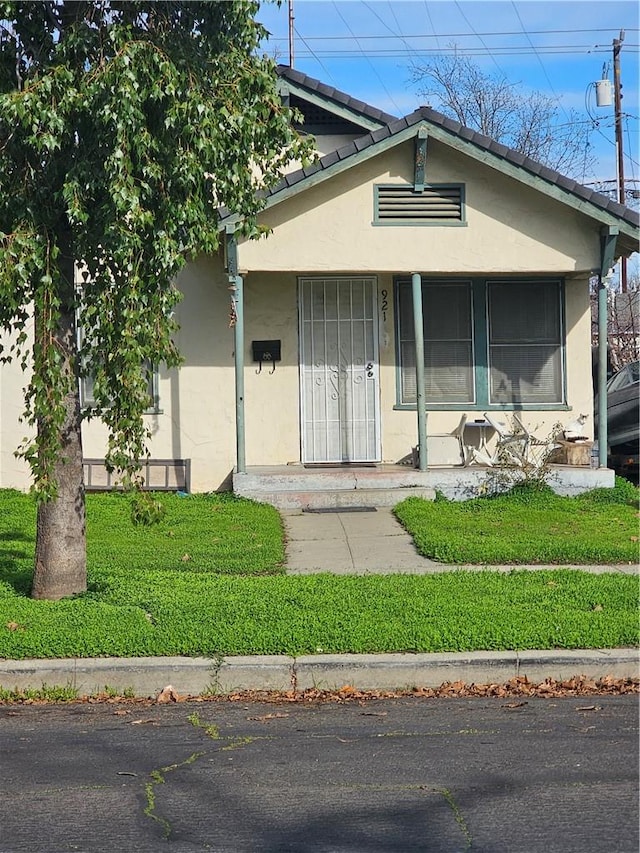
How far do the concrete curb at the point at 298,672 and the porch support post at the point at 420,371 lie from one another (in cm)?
675

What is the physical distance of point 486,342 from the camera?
14.7m

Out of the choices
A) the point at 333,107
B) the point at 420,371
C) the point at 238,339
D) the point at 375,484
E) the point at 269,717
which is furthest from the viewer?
the point at 333,107

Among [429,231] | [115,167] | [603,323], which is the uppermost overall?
[429,231]

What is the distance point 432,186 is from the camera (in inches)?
534

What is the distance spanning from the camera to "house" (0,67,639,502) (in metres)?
13.4

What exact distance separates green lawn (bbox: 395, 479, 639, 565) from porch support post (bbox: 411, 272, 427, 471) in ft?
2.49

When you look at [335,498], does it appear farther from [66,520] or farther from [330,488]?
[66,520]

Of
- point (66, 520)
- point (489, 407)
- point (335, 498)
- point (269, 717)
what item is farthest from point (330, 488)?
point (269, 717)

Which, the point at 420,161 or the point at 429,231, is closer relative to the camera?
the point at 420,161

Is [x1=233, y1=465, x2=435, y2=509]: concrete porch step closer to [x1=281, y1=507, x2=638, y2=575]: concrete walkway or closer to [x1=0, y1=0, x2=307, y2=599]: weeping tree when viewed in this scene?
[x1=281, y1=507, x2=638, y2=575]: concrete walkway

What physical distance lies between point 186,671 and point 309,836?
8.26 feet

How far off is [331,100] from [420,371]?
14.3ft

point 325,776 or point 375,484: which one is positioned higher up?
point 375,484

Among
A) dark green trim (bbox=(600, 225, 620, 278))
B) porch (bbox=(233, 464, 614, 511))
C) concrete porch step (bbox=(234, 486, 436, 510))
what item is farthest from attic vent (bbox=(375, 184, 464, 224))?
concrete porch step (bbox=(234, 486, 436, 510))
